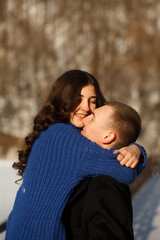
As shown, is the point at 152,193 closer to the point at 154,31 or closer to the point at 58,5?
the point at 154,31

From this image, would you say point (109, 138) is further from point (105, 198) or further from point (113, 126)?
point (105, 198)

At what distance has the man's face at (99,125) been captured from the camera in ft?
4.09

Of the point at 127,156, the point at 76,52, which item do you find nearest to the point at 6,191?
the point at 127,156

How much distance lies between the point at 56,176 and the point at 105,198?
0.70ft

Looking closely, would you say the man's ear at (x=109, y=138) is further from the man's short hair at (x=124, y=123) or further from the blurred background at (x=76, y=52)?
the blurred background at (x=76, y=52)

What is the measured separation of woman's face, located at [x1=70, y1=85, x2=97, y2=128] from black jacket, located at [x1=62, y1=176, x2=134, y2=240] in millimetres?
452

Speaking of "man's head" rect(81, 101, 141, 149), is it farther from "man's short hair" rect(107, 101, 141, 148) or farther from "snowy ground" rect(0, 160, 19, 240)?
"snowy ground" rect(0, 160, 19, 240)

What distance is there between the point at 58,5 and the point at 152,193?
7.48 metres

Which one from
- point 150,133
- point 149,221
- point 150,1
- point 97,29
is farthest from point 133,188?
point 150,1

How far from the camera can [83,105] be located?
1561 mm

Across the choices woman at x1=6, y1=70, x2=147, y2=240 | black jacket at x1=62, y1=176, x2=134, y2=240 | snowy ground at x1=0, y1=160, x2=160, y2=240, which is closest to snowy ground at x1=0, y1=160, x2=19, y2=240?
snowy ground at x1=0, y1=160, x2=160, y2=240

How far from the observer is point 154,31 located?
9.70m

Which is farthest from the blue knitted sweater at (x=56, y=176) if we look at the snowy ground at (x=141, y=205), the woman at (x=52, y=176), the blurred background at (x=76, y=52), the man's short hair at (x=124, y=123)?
the blurred background at (x=76, y=52)

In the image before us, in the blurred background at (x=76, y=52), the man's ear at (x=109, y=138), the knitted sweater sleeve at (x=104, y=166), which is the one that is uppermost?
the blurred background at (x=76, y=52)
